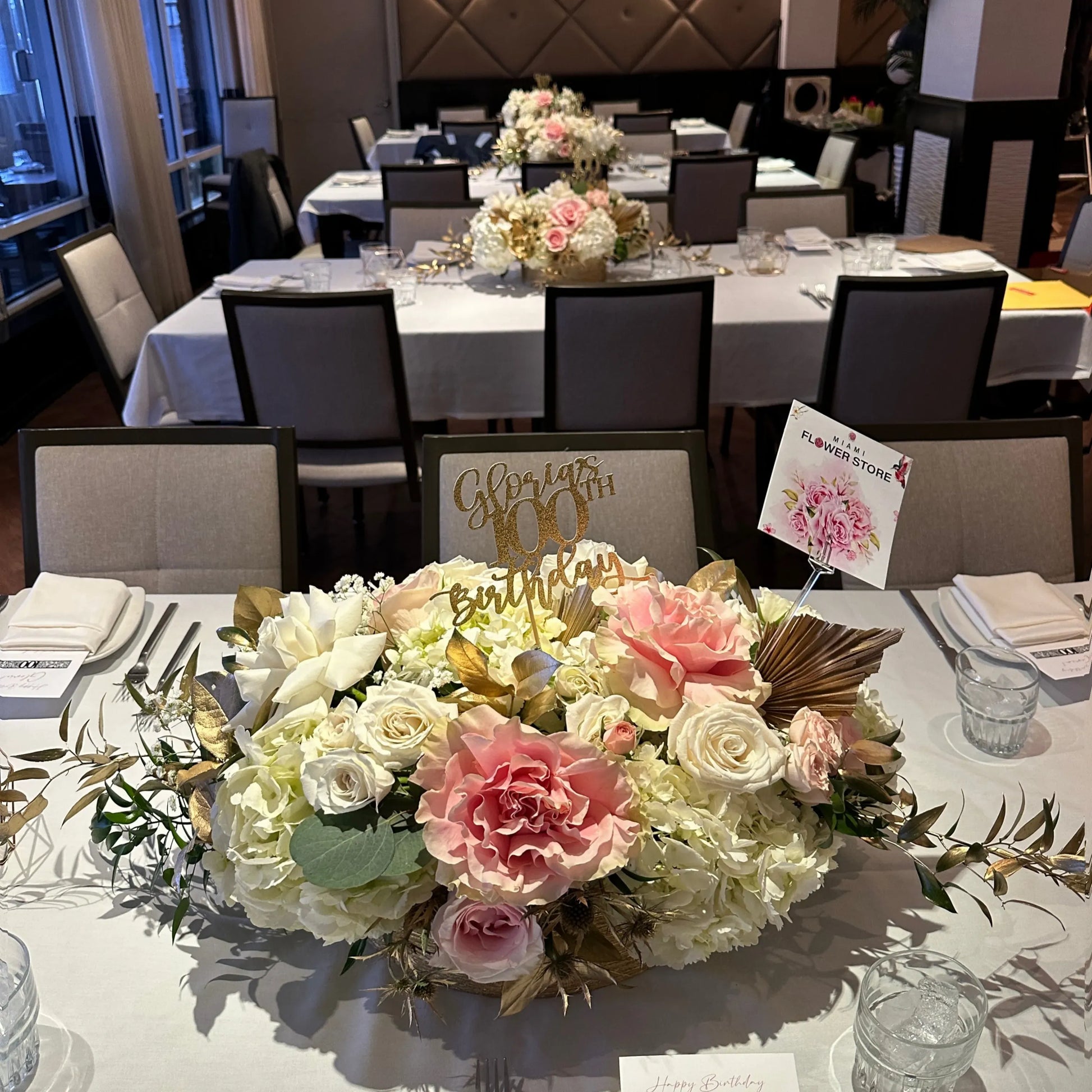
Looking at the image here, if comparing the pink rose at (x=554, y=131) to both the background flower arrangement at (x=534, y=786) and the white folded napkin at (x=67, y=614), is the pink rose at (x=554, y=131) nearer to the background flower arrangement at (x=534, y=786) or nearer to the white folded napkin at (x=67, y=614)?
the white folded napkin at (x=67, y=614)

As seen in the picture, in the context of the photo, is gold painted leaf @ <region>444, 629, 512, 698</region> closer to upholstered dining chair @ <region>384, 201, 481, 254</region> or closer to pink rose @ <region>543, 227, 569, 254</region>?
pink rose @ <region>543, 227, 569, 254</region>

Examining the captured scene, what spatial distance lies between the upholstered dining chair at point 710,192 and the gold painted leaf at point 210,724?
162 inches

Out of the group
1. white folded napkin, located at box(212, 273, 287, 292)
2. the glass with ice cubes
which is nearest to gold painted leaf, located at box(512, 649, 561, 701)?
the glass with ice cubes

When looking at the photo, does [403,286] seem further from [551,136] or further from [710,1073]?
[710,1073]

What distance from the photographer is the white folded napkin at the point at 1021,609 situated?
1397 millimetres

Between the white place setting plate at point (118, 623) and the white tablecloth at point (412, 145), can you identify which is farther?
the white tablecloth at point (412, 145)

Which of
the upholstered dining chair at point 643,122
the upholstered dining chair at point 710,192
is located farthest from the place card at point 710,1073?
the upholstered dining chair at point 643,122

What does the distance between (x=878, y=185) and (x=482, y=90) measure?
3289 mm

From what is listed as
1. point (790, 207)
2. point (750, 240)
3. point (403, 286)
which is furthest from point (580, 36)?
point (403, 286)

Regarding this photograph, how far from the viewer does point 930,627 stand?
1.48m

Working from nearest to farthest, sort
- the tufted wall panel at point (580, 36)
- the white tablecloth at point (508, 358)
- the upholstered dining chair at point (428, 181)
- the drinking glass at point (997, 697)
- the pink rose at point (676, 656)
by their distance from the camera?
the pink rose at point (676, 656)
the drinking glass at point (997, 697)
the white tablecloth at point (508, 358)
the upholstered dining chair at point (428, 181)
the tufted wall panel at point (580, 36)

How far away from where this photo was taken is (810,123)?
7.32 m

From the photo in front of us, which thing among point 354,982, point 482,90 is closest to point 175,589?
point 354,982

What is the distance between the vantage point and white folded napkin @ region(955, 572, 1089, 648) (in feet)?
4.58
